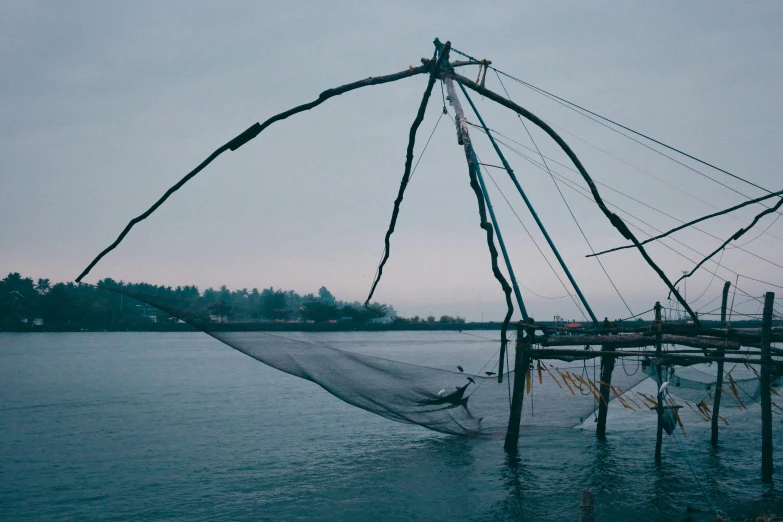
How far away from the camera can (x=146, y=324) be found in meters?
92.6

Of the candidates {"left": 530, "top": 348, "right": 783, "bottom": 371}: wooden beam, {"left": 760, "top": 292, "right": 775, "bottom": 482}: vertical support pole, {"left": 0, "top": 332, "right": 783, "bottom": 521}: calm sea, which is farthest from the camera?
{"left": 0, "top": 332, "right": 783, "bottom": 521}: calm sea

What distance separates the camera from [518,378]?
1031cm

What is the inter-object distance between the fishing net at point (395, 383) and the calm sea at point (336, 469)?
0.80m

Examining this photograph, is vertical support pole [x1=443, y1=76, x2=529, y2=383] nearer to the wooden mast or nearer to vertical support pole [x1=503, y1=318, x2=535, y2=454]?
vertical support pole [x1=503, y1=318, x2=535, y2=454]

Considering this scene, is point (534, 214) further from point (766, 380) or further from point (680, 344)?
point (766, 380)

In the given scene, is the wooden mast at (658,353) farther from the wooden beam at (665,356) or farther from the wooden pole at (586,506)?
the wooden pole at (586,506)

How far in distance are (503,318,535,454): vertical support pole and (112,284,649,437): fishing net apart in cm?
19

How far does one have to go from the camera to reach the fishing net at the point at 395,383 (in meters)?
9.82

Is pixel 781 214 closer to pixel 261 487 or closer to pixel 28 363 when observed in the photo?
pixel 261 487

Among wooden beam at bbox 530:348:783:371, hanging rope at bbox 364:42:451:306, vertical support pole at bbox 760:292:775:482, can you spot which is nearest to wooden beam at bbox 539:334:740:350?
wooden beam at bbox 530:348:783:371

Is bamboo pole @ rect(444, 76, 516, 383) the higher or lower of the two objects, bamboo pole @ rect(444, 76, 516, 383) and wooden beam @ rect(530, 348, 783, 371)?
the higher

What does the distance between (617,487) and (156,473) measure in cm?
900

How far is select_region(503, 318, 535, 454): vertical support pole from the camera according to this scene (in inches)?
387

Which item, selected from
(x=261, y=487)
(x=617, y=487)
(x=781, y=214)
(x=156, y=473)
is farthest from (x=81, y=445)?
(x=781, y=214)
